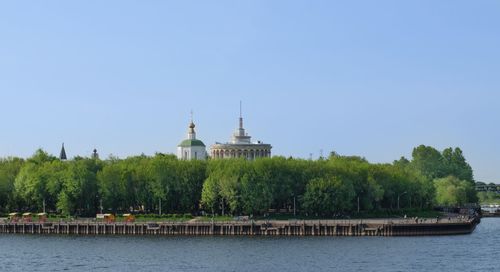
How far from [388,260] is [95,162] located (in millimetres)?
84259

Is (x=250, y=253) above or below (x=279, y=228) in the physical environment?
below

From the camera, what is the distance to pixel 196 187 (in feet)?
532

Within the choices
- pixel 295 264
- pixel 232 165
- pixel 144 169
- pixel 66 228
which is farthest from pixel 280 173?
pixel 295 264

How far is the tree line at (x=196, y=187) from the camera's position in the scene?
6176 inches

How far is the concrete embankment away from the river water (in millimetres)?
4002

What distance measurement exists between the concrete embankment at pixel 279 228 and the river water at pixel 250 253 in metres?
4.00

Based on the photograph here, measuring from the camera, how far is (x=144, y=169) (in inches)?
6516

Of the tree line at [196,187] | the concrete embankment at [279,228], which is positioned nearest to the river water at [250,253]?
the concrete embankment at [279,228]

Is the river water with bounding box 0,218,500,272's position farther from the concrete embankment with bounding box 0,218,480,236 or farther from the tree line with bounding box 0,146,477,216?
the tree line with bounding box 0,146,477,216

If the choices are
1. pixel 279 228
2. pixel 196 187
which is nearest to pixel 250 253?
pixel 279 228

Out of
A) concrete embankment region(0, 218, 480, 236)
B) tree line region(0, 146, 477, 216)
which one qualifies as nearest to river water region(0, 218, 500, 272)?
concrete embankment region(0, 218, 480, 236)

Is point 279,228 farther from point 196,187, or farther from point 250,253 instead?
point 250,253

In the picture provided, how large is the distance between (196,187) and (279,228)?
2417cm

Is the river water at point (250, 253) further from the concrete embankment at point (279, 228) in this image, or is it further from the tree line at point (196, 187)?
the tree line at point (196, 187)
